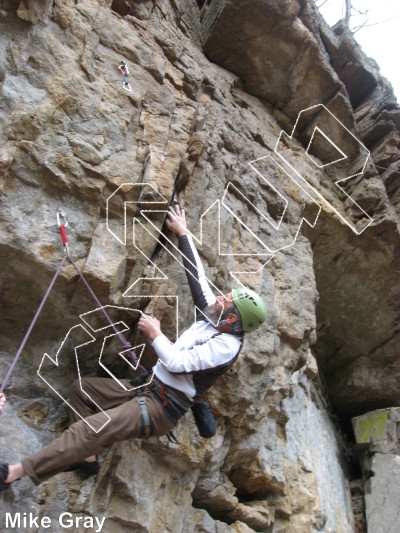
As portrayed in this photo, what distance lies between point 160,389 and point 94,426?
0.67 meters

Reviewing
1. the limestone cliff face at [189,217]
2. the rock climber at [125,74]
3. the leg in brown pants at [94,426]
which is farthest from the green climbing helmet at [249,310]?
the rock climber at [125,74]

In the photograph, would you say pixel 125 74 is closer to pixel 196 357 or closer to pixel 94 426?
pixel 196 357

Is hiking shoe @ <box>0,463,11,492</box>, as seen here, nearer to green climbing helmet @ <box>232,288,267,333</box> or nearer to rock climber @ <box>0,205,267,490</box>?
rock climber @ <box>0,205,267,490</box>

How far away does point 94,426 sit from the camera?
366 cm

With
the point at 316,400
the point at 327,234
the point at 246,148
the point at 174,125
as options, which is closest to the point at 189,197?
the point at 174,125

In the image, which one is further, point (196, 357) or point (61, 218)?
point (61, 218)

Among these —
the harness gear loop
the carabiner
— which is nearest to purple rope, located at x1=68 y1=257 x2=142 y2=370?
the carabiner

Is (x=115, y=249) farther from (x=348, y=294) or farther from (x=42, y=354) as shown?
(x=348, y=294)

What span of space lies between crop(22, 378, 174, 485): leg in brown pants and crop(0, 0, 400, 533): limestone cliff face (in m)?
0.39

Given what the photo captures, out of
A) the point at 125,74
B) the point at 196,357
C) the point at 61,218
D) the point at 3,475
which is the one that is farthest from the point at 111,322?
the point at 125,74

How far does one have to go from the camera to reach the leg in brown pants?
11.3 ft

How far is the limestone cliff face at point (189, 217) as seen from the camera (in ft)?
13.7

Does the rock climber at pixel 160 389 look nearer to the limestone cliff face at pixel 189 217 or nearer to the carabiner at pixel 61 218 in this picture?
the limestone cliff face at pixel 189 217

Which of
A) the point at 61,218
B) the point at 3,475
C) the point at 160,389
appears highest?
the point at 61,218
